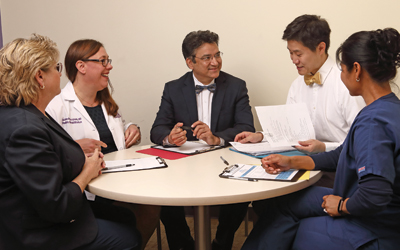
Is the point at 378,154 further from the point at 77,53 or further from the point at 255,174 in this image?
the point at 77,53

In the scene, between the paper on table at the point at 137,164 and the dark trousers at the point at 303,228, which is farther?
the paper on table at the point at 137,164

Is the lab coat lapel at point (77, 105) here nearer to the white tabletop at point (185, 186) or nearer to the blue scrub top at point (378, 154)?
the white tabletop at point (185, 186)

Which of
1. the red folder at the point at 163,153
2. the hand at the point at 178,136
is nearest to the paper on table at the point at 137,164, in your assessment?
the red folder at the point at 163,153

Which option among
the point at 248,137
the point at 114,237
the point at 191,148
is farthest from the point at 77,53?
the point at 114,237

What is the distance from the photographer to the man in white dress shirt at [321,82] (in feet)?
7.45

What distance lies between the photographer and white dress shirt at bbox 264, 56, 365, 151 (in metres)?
2.22

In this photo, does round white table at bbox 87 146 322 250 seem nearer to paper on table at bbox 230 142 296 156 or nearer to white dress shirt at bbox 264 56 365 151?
paper on table at bbox 230 142 296 156

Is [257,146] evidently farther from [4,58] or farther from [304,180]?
[4,58]

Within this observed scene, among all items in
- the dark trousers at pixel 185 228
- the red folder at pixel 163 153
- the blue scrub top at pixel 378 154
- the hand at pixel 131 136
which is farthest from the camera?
the hand at pixel 131 136

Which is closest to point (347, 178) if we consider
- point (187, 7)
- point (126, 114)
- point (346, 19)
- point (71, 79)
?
point (346, 19)

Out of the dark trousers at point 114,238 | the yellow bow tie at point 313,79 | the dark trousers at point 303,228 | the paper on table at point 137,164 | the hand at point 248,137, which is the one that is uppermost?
the yellow bow tie at point 313,79

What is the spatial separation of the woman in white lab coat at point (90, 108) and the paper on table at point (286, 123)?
98 cm

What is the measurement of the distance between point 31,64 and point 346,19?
231cm

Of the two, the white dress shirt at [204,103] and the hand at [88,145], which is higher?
the white dress shirt at [204,103]
